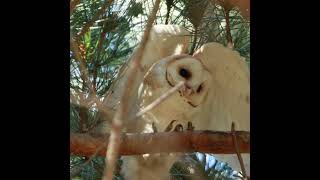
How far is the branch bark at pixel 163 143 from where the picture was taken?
1.48 meters

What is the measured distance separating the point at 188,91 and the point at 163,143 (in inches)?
32.3

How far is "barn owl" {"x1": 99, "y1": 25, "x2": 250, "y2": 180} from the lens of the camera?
80.9 inches

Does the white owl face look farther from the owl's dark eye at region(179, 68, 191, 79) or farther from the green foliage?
the green foliage

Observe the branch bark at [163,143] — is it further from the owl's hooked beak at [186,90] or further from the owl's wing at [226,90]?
the owl's hooked beak at [186,90]

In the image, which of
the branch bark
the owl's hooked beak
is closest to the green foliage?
the owl's hooked beak

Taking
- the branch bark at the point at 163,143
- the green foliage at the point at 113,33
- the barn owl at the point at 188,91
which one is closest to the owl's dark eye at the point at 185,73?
the barn owl at the point at 188,91

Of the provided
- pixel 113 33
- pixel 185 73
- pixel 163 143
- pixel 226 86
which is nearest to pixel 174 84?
pixel 185 73

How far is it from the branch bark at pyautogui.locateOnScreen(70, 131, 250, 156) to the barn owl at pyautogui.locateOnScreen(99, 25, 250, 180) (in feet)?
1.41

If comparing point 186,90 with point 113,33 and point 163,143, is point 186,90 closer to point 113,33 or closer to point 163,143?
point 113,33
